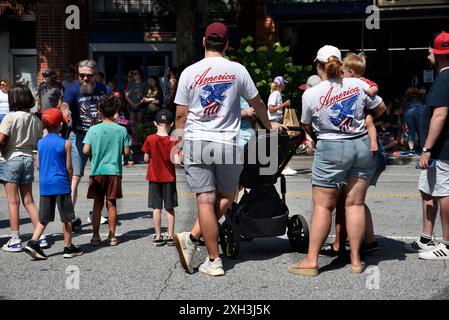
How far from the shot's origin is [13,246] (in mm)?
7352

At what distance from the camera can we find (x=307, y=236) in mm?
7008

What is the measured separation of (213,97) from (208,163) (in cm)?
54

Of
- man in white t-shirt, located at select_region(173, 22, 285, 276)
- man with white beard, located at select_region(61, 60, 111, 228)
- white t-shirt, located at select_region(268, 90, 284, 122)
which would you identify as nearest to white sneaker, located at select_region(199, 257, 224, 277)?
man in white t-shirt, located at select_region(173, 22, 285, 276)

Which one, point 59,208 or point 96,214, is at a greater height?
point 59,208

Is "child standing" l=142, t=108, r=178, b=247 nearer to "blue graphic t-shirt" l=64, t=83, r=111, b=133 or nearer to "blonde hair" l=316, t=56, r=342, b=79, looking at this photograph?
"blue graphic t-shirt" l=64, t=83, r=111, b=133

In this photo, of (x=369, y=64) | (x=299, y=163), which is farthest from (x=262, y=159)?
(x=369, y=64)

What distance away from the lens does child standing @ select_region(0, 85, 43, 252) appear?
7367mm

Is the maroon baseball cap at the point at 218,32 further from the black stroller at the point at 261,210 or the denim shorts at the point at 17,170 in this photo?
the denim shorts at the point at 17,170

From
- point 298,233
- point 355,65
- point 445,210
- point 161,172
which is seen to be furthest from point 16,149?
point 445,210

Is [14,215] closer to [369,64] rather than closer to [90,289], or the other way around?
[90,289]

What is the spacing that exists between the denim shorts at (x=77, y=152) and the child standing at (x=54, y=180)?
127 cm

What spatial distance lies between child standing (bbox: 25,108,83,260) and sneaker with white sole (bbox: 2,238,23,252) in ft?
1.24

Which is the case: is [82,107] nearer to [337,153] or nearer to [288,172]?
[337,153]
